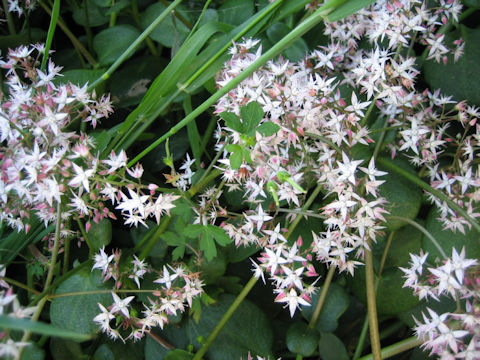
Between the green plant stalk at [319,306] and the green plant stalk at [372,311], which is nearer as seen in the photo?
the green plant stalk at [372,311]

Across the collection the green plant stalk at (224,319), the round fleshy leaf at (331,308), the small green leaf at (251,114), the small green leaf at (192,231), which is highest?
the small green leaf at (251,114)

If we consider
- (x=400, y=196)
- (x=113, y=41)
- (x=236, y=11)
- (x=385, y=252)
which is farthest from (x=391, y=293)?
(x=113, y=41)

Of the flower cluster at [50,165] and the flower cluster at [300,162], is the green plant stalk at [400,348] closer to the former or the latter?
the flower cluster at [300,162]

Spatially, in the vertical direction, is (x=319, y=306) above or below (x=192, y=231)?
below

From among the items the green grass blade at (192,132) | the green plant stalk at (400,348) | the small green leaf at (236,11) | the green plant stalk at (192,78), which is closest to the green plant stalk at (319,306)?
the green plant stalk at (400,348)

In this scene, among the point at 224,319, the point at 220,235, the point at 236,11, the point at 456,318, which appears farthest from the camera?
the point at 236,11

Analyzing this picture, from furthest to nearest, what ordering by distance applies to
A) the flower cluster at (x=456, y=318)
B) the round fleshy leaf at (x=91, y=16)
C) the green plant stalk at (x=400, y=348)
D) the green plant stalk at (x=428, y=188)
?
the round fleshy leaf at (x=91, y=16) → the green plant stalk at (x=400, y=348) → the green plant stalk at (x=428, y=188) → the flower cluster at (x=456, y=318)

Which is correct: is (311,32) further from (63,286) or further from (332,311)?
(63,286)

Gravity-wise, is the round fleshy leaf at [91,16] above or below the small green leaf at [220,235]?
above

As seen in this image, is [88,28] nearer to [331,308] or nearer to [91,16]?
[91,16]
